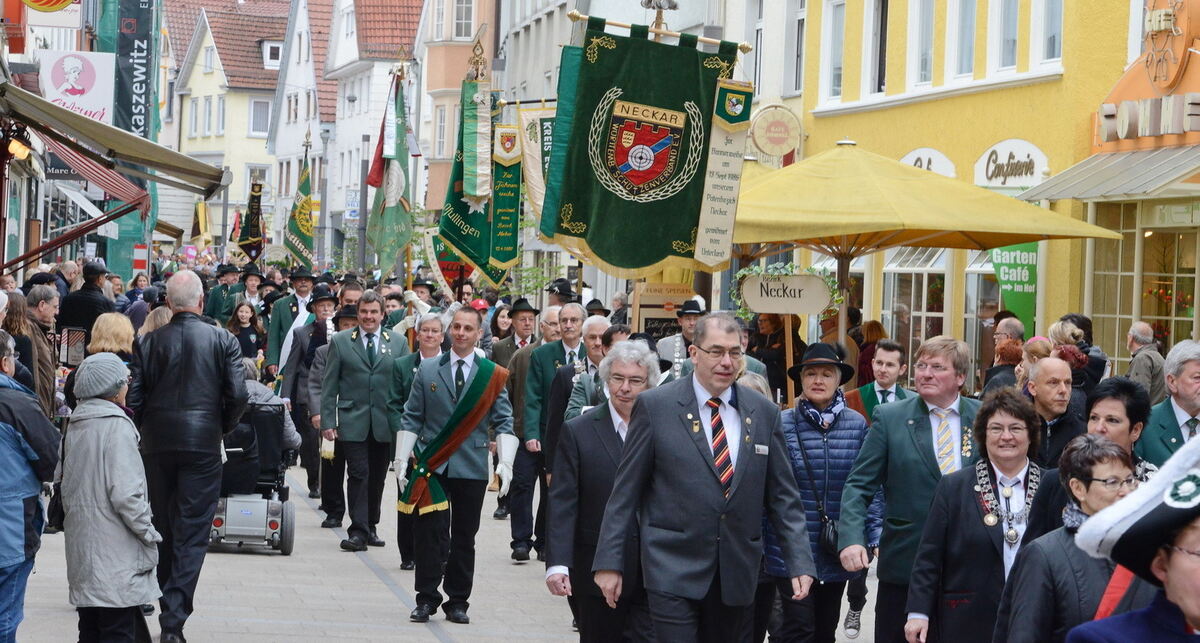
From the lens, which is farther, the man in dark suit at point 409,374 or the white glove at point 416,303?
the white glove at point 416,303

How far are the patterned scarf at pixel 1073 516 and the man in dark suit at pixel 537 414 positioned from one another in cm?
715

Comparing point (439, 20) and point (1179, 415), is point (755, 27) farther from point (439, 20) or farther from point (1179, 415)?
point (439, 20)

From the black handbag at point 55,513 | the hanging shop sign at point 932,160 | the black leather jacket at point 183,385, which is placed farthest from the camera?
the hanging shop sign at point 932,160

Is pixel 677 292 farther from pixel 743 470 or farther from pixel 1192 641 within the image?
pixel 1192 641

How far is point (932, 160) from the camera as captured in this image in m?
24.9

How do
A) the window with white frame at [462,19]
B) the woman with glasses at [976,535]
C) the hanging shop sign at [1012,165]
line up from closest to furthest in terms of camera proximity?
the woman with glasses at [976,535]
the hanging shop sign at [1012,165]
the window with white frame at [462,19]

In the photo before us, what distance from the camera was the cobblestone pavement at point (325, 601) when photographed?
10.4 metres

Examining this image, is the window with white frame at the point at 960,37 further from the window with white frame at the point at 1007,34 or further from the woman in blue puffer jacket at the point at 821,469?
the woman in blue puffer jacket at the point at 821,469

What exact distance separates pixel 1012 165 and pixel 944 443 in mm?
15105

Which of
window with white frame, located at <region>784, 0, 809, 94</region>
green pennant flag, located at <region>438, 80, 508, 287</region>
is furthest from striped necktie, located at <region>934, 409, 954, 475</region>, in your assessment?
window with white frame, located at <region>784, 0, 809, 94</region>

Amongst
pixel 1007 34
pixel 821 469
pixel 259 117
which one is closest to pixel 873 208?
pixel 821 469

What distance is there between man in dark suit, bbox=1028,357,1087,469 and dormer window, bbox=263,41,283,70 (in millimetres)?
93716

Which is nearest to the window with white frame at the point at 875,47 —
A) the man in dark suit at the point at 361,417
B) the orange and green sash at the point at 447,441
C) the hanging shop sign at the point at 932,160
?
the hanging shop sign at the point at 932,160

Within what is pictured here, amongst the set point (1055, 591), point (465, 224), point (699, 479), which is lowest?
point (1055, 591)
